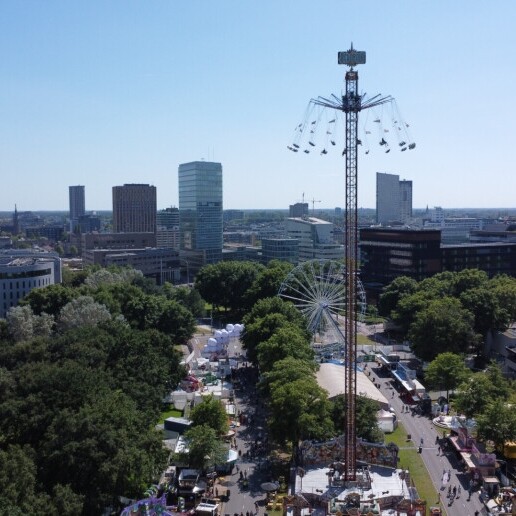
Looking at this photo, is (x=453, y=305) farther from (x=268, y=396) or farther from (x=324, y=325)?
(x=268, y=396)

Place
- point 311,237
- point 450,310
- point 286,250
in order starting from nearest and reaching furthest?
1. point 450,310
2. point 286,250
3. point 311,237

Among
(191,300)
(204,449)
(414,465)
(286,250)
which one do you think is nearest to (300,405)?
(204,449)

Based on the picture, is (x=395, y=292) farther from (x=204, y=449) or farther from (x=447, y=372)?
(x=204, y=449)

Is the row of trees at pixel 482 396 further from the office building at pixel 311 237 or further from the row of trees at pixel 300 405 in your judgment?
the office building at pixel 311 237

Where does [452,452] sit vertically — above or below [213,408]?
below

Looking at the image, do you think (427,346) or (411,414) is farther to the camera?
(427,346)

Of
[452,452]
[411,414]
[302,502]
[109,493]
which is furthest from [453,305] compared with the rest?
[109,493]

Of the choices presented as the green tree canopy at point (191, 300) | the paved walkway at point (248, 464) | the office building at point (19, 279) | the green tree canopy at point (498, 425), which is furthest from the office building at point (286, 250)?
the green tree canopy at point (498, 425)
